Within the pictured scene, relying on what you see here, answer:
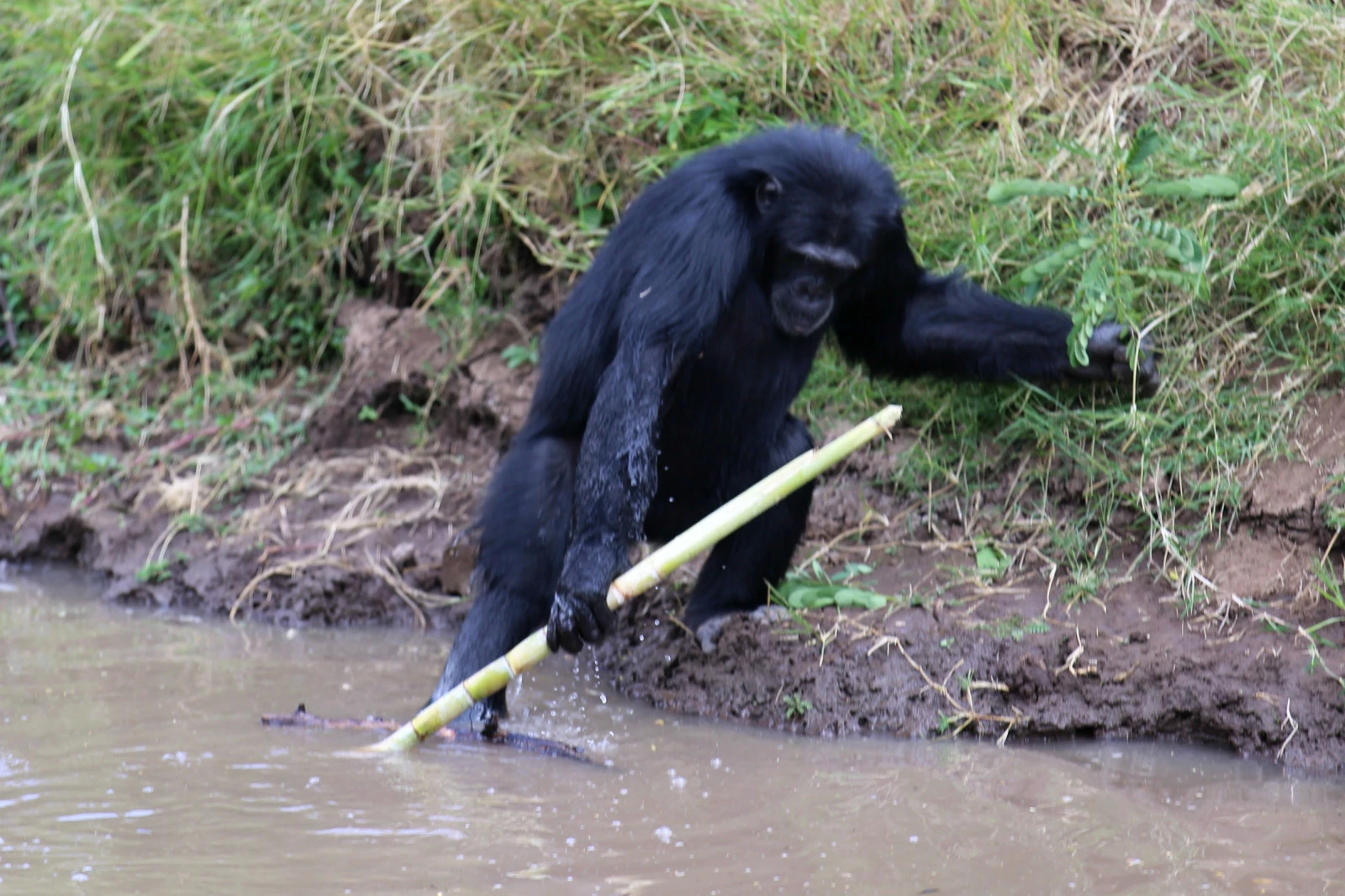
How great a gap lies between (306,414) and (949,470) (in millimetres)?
3061

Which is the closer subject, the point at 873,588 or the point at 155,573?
the point at 873,588

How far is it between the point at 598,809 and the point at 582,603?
614 mm

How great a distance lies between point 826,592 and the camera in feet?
15.3

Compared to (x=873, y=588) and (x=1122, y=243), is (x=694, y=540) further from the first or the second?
(x=1122, y=243)

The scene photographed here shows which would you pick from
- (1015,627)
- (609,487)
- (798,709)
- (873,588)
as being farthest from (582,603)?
(1015,627)

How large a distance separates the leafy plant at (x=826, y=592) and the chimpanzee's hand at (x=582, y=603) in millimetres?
904

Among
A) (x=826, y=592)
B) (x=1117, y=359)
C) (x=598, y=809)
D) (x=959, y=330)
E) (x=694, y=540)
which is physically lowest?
(x=598, y=809)

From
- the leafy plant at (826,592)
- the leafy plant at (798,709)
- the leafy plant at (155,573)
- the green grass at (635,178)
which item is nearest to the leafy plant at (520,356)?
the green grass at (635,178)

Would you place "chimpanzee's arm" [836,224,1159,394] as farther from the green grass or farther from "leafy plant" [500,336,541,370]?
"leafy plant" [500,336,541,370]

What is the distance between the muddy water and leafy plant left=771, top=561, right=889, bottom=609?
1.86 ft

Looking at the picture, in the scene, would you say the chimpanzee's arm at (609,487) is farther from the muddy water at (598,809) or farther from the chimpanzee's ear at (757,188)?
the chimpanzee's ear at (757,188)

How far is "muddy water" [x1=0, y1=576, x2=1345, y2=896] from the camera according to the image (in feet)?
9.89

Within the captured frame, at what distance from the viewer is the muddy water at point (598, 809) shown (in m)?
3.02

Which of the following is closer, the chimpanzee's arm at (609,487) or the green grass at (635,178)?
the chimpanzee's arm at (609,487)
